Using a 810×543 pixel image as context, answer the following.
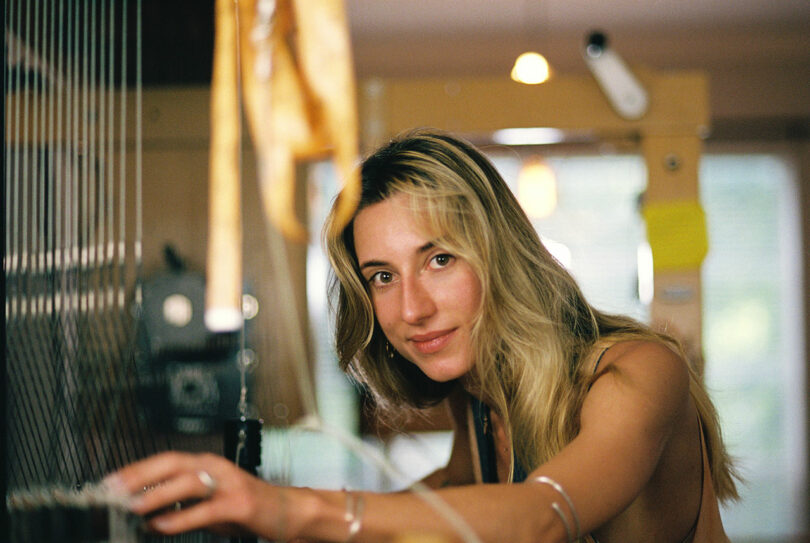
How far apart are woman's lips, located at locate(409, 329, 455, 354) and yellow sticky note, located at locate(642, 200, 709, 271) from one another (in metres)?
0.75

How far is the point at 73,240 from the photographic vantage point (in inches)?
28.7

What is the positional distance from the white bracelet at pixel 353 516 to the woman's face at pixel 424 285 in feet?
1.32

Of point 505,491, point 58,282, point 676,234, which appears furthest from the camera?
point 676,234

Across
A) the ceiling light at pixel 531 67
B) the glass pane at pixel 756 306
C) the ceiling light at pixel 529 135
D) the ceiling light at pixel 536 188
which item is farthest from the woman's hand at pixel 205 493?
the glass pane at pixel 756 306

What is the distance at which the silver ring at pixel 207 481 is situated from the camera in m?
0.46

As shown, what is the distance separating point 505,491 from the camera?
0.57 metres

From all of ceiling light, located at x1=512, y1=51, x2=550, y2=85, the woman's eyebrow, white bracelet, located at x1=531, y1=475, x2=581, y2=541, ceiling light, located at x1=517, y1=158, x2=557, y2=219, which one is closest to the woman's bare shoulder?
white bracelet, located at x1=531, y1=475, x2=581, y2=541

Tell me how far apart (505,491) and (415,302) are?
0.36 metres

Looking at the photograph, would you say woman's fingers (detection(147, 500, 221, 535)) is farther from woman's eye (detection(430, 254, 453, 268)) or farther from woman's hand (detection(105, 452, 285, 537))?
woman's eye (detection(430, 254, 453, 268))

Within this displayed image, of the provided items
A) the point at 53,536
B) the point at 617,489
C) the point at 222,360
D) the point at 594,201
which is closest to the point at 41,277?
the point at 53,536

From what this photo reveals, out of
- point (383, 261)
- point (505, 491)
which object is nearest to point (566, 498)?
point (505, 491)

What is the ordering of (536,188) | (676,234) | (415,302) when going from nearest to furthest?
(415,302) → (676,234) → (536,188)

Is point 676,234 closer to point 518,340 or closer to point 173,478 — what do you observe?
point 518,340

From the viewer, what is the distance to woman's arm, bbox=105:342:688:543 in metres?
0.47
